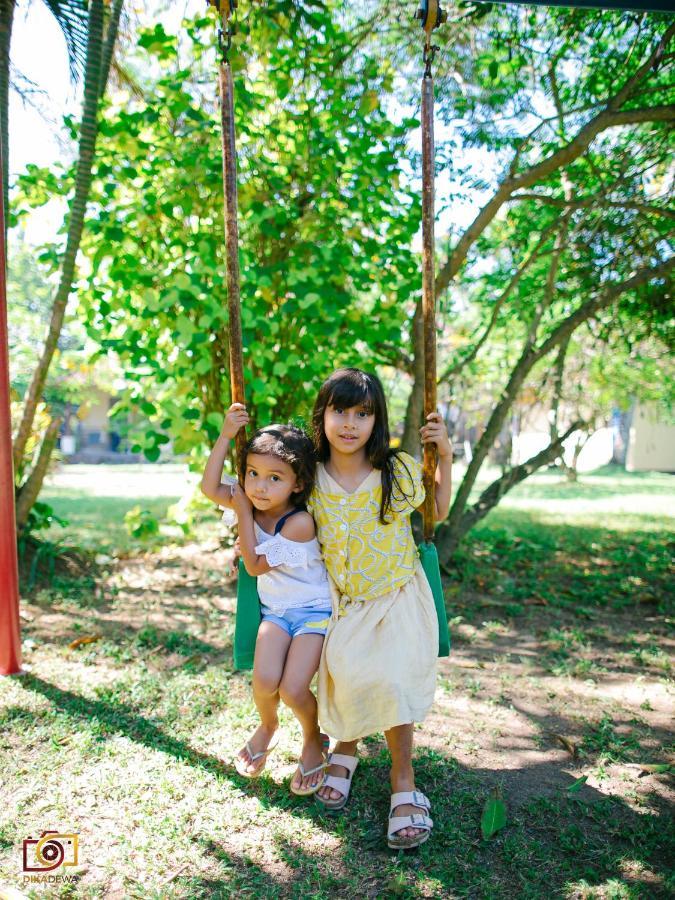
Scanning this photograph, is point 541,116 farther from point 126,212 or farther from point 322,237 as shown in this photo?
point 126,212

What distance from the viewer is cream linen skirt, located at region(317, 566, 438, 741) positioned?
2324 mm

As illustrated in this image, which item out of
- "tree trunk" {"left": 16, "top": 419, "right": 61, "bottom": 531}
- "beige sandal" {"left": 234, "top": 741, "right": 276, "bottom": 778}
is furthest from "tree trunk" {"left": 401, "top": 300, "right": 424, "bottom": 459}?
"beige sandal" {"left": 234, "top": 741, "right": 276, "bottom": 778}

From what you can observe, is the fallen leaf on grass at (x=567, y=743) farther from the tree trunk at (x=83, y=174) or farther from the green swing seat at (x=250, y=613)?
the tree trunk at (x=83, y=174)

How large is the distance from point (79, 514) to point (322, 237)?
19.6 ft

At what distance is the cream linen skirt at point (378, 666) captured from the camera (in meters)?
2.32

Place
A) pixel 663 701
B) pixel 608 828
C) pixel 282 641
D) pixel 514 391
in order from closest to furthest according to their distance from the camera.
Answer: pixel 608 828, pixel 282 641, pixel 663 701, pixel 514 391

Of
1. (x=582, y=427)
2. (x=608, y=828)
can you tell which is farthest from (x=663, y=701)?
(x=582, y=427)

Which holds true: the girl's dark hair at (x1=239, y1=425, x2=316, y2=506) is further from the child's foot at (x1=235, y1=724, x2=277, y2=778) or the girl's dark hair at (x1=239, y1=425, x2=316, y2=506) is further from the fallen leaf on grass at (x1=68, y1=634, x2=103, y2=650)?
the fallen leaf on grass at (x1=68, y1=634, x2=103, y2=650)

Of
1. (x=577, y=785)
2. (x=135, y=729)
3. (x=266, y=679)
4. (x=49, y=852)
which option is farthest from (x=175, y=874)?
(x=577, y=785)

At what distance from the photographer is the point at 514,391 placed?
16.3 ft

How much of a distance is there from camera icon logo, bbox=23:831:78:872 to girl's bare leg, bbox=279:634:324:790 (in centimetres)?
73

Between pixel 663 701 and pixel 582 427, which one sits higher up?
pixel 582 427

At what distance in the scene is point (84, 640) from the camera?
3.88m

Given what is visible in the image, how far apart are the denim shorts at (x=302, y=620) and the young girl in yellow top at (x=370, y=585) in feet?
0.11
